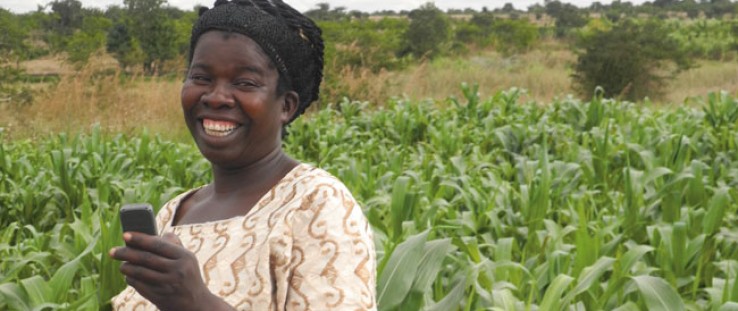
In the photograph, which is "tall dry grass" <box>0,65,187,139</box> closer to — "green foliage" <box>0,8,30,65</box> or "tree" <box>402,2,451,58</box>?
"green foliage" <box>0,8,30,65</box>

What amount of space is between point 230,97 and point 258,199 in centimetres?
17

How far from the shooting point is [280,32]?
1.40 metres

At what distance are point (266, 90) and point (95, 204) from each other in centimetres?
360

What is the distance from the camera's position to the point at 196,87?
1371 millimetres

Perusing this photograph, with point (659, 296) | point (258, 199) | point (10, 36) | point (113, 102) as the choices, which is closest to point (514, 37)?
point (10, 36)

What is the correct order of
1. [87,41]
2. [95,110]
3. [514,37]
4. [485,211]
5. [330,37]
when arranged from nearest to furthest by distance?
1. [485,211]
2. [95,110]
3. [87,41]
4. [330,37]
5. [514,37]

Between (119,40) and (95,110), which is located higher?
(95,110)

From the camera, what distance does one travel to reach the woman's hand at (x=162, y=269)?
106 centimetres

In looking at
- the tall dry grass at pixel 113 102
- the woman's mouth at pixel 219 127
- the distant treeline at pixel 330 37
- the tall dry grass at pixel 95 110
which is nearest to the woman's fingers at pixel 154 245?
the woman's mouth at pixel 219 127

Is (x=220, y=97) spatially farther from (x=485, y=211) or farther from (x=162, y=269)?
(x=485, y=211)

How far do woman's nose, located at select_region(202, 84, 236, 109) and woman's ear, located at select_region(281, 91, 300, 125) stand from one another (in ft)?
0.36

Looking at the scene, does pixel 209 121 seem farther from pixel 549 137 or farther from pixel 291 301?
pixel 549 137

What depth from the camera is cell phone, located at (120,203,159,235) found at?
105cm

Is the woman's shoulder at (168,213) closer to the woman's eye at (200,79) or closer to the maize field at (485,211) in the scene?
the woman's eye at (200,79)
